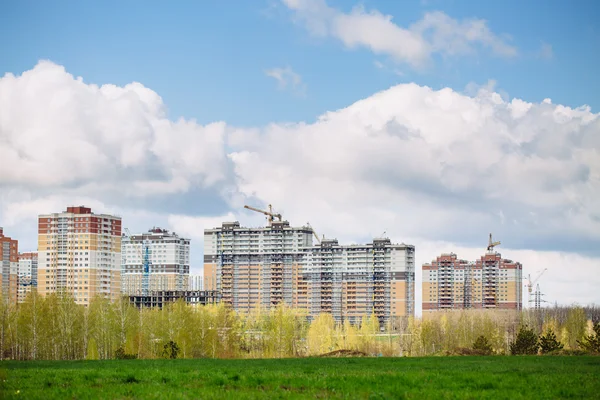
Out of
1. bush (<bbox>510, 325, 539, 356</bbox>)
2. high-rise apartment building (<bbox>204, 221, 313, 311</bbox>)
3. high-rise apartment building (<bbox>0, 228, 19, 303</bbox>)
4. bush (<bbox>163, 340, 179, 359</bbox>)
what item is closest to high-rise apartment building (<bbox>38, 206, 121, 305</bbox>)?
high-rise apartment building (<bbox>0, 228, 19, 303</bbox>)

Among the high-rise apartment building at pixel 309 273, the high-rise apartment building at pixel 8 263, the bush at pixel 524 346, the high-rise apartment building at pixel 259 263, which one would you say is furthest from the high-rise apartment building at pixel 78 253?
the bush at pixel 524 346

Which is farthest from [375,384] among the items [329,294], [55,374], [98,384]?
[329,294]

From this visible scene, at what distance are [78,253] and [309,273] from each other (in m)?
52.2

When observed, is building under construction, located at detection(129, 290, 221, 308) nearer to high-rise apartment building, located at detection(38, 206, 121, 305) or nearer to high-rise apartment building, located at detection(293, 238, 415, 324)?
high-rise apartment building, located at detection(38, 206, 121, 305)

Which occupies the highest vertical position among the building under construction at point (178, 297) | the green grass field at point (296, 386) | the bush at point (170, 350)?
the green grass field at point (296, 386)

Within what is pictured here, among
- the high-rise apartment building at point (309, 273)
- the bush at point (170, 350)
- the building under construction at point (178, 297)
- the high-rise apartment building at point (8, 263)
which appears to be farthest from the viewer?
the high-rise apartment building at point (8, 263)

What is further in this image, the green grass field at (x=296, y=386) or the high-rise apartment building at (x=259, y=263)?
the high-rise apartment building at (x=259, y=263)

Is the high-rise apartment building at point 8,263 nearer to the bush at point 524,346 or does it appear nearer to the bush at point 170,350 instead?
the bush at point 170,350

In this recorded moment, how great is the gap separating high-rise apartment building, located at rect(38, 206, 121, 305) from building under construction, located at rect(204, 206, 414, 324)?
3084cm

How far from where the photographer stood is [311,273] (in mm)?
176000

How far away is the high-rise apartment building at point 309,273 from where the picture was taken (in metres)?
173

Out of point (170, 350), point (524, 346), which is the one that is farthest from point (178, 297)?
point (524, 346)

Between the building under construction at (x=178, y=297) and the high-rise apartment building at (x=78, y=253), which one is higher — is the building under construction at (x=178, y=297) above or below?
below

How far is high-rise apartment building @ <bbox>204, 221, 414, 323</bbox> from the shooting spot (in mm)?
173125
